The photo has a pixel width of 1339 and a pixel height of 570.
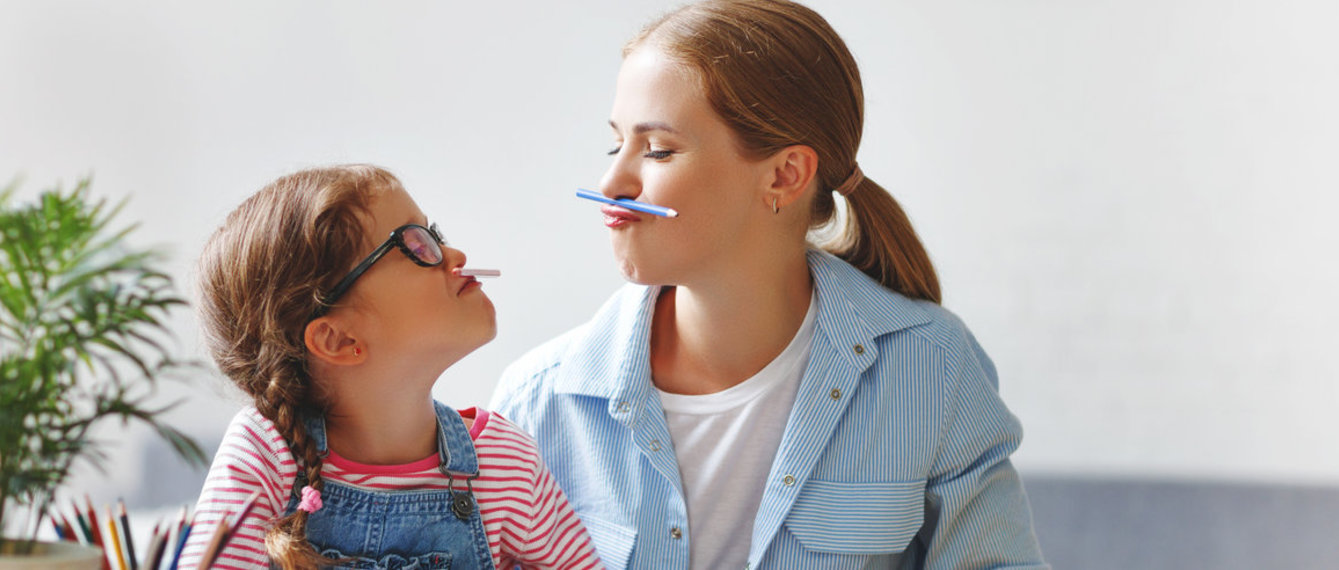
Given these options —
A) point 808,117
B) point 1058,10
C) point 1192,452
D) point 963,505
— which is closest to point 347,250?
point 808,117

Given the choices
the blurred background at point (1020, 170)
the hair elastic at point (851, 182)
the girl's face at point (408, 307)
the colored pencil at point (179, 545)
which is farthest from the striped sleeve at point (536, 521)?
the blurred background at point (1020, 170)

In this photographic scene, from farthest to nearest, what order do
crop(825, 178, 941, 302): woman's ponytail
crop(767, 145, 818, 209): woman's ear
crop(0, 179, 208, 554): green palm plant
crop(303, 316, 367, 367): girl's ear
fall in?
crop(825, 178, 941, 302): woman's ponytail
crop(767, 145, 818, 209): woman's ear
crop(303, 316, 367, 367): girl's ear
crop(0, 179, 208, 554): green palm plant

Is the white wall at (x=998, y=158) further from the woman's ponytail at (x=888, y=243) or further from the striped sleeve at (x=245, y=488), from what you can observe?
the striped sleeve at (x=245, y=488)

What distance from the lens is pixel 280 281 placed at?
1302 millimetres

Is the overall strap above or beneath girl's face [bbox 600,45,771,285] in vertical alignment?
beneath

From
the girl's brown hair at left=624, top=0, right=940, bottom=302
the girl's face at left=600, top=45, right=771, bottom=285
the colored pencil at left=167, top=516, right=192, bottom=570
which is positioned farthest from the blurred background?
the colored pencil at left=167, top=516, right=192, bottom=570

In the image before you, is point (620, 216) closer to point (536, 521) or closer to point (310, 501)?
point (536, 521)

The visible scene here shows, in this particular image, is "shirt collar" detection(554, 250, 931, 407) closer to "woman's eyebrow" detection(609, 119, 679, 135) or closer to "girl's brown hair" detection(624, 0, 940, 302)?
"girl's brown hair" detection(624, 0, 940, 302)

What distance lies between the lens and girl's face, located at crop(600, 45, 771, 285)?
1.63 metres

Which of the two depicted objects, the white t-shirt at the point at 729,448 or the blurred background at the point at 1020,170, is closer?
the white t-shirt at the point at 729,448

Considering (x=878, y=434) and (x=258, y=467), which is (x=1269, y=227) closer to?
(x=878, y=434)

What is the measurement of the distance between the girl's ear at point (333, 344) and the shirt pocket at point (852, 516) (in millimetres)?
660

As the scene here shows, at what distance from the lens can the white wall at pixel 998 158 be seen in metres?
2.53

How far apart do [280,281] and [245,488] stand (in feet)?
0.73
